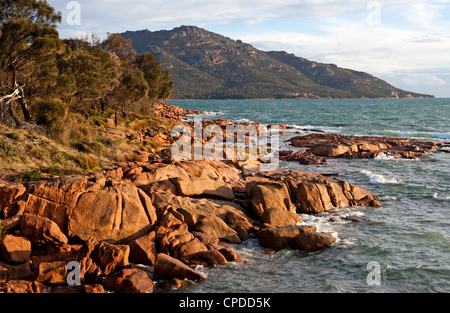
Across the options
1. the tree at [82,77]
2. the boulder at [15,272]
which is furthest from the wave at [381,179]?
the tree at [82,77]

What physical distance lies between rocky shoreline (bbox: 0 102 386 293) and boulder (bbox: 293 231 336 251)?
0.04 metres

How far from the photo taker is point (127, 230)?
45.2ft

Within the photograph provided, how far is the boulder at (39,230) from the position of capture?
12133mm

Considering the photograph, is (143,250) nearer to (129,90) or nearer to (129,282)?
(129,282)

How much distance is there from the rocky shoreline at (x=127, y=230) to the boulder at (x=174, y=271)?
0.10ft

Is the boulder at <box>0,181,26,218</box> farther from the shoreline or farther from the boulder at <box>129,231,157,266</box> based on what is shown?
the boulder at <box>129,231,157,266</box>

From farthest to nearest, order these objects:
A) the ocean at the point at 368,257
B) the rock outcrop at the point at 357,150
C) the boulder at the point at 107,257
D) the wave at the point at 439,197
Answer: the rock outcrop at the point at 357,150 → the wave at the point at 439,197 → the boulder at the point at 107,257 → the ocean at the point at 368,257

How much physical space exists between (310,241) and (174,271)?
561cm

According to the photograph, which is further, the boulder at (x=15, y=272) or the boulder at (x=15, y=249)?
the boulder at (x=15, y=249)

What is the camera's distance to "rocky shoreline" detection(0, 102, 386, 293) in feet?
36.4

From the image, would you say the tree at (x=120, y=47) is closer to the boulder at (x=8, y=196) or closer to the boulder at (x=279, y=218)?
the boulder at (x=8, y=196)
